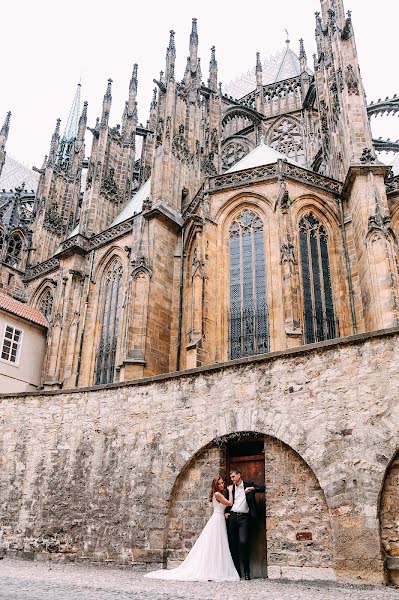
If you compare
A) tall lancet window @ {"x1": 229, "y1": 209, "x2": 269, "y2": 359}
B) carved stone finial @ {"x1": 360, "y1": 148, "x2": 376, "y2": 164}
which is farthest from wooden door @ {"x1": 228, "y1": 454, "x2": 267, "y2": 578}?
carved stone finial @ {"x1": 360, "y1": 148, "x2": 376, "y2": 164}

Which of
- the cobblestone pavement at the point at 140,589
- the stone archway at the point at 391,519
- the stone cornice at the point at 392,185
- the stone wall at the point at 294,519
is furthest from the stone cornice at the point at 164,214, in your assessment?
the stone archway at the point at 391,519

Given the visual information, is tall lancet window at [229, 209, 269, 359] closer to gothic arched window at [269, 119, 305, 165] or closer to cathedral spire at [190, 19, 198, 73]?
cathedral spire at [190, 19, 198, 73]

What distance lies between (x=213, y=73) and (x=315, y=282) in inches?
667

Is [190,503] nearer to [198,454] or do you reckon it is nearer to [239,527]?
[198,454]

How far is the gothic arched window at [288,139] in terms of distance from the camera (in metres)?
29.9

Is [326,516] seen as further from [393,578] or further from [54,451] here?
[54,451]

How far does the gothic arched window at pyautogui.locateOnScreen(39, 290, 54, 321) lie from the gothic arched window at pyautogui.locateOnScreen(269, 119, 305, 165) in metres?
15.5

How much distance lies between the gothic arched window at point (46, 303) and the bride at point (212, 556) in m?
19.0

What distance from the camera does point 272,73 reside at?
38.6m

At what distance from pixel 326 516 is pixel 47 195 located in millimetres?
25813

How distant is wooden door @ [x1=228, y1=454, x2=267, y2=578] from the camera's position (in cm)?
786

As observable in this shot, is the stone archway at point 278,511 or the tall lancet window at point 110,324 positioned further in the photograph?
the tall lancet window at point 110,324

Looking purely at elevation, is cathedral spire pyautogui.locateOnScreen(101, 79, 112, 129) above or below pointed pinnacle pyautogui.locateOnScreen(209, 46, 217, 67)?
below

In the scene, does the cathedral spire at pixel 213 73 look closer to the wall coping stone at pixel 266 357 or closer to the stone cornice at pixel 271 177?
the stone cornice at pixel 271 177
